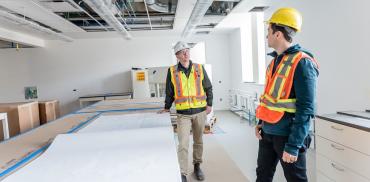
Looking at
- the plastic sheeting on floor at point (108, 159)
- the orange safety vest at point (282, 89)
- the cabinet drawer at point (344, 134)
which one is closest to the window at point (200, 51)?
the cabinet drawer at point (344, 134)

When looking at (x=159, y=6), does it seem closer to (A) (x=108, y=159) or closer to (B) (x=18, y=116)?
(B) (x=18, y=116)

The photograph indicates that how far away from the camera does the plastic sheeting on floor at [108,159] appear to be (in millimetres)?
1183

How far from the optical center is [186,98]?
2.57 metres

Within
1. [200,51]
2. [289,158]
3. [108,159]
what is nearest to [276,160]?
[289,158]

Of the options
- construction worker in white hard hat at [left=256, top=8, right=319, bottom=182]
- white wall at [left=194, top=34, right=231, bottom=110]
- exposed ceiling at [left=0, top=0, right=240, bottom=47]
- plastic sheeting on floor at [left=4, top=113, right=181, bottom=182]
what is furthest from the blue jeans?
white wall at [left=194, top=34, right=231, bottom=110]

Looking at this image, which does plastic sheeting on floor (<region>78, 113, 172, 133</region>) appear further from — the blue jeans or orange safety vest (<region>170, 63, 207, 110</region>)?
the blue jeans

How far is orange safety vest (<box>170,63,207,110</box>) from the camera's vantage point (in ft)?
8.46

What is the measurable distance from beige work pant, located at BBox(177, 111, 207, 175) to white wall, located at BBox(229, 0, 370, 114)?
5.19 feet

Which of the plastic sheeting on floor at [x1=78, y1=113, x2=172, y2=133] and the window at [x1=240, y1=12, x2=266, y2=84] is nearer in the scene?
the plastic sheeting on floor at [x1=78, y1=113, x2=172, y2=133]

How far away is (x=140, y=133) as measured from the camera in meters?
Answer: 1.77

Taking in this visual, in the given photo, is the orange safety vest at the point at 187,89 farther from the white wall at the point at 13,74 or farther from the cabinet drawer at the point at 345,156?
the white wall at the point at 13,74

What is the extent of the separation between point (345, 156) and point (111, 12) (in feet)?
11.2

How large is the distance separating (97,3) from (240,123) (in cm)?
384

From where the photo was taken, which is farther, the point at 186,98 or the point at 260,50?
the point at 260,50
